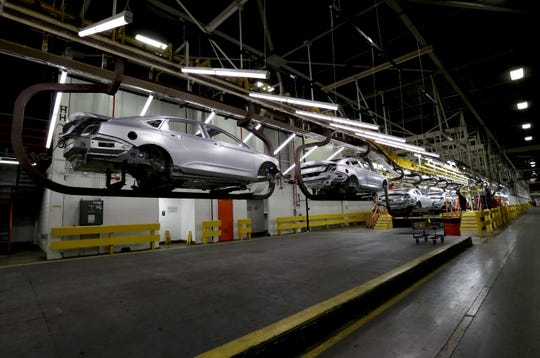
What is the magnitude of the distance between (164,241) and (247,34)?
829 centimetres

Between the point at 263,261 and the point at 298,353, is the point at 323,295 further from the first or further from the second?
the point at 263,261

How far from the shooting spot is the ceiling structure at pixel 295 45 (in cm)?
384

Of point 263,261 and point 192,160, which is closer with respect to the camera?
point 192,160

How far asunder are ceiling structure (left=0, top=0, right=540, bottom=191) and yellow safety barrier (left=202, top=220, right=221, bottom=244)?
478cm

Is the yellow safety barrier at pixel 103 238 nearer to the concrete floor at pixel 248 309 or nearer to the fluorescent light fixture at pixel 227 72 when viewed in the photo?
the concrete floor at pixel 248 309

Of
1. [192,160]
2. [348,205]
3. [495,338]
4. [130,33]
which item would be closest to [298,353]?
[495,338]

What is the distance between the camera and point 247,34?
7047 millimetres

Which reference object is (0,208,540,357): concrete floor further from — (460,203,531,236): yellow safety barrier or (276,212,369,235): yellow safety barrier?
(276,212,369,235): yellow safety barrier

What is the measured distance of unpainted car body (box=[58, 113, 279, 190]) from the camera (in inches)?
113

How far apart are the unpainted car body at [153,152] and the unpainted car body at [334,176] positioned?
2424 millimetres

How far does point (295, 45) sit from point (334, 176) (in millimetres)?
4089

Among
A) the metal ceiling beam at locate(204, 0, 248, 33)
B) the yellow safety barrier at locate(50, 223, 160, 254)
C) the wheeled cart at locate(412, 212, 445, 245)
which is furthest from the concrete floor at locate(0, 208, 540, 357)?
the metal ceiling beam at locate(204, 0, 248, 33)

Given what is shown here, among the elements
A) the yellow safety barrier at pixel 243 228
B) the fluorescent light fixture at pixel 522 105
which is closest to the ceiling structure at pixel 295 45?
the fluorescent light fixture at pixel 522 105

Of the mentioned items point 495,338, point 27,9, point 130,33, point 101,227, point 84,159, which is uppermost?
point 130,33
